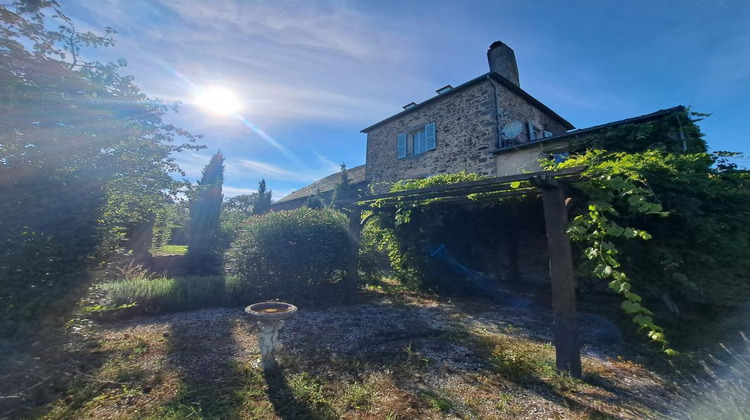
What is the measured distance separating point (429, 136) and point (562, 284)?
10442 mm

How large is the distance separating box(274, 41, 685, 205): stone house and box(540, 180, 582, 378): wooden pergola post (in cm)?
650

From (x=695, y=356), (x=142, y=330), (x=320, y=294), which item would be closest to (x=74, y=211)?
(x=142, y=330)

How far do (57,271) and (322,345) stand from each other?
311cm

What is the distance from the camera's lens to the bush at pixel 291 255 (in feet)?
21.3

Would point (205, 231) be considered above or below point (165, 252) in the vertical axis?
above

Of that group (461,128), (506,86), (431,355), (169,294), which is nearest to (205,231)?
(169,294)

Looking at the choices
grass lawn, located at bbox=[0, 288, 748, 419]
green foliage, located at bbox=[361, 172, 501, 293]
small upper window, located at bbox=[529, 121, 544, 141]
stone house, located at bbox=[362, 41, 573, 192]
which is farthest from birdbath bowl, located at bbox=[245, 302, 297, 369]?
small upper window, located at bbox=[529, 121, 544, 141]

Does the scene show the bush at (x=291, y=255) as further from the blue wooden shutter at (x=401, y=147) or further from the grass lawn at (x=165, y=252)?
the blue wooden shutter at (x=401, y=147)

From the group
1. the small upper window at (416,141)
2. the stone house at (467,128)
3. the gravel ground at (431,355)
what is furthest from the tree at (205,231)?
the small upper window at (416,141)

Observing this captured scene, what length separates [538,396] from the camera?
2854 mm

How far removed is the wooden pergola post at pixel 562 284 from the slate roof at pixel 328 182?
1380 centimetres

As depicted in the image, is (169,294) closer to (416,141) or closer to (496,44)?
(416,141)

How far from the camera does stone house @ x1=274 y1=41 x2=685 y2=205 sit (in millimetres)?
10016

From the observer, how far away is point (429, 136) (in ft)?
42.5
